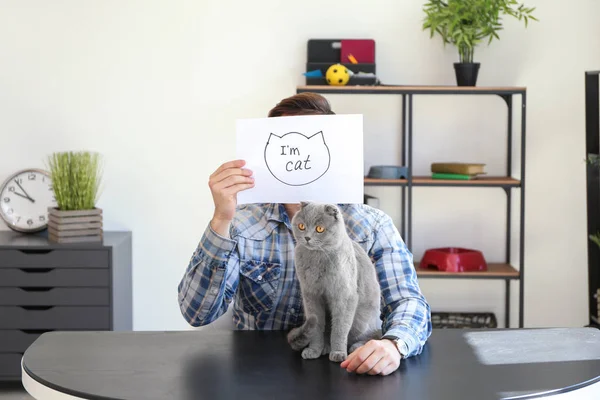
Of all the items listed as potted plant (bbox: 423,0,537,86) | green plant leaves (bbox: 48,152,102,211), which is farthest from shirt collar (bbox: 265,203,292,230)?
potted plant (bbox: 423,0,537,86)

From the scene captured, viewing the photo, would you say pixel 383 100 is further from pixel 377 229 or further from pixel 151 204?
pixel 377 229

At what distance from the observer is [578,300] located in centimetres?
401

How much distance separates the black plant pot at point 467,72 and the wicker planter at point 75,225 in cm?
178

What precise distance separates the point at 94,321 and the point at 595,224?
2353mm

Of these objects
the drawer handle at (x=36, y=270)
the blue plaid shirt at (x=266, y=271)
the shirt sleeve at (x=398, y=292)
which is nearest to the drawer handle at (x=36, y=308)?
the drawer handle at (x=36, y=270)

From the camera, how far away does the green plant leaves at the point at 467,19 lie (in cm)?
365

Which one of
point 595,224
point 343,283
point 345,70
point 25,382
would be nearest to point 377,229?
point 343,283

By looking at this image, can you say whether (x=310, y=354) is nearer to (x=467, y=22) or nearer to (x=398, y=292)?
(x=398, y=292)

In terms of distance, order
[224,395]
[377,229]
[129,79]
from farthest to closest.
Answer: [129,79] → [377,229] → [224,395]

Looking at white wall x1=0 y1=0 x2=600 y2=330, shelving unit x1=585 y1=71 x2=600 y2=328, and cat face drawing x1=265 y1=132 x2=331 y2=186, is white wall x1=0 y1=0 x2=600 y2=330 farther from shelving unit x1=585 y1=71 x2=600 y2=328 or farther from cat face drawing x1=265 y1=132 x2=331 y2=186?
cat face drawing x1=265 y1=132 x2=331 y2=186

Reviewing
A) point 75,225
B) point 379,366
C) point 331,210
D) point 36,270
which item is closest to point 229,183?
point 331,210

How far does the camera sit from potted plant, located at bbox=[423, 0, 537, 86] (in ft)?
12.0

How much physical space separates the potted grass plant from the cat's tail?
2.17 metres

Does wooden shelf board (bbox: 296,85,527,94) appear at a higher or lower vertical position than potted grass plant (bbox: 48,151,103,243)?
higher
